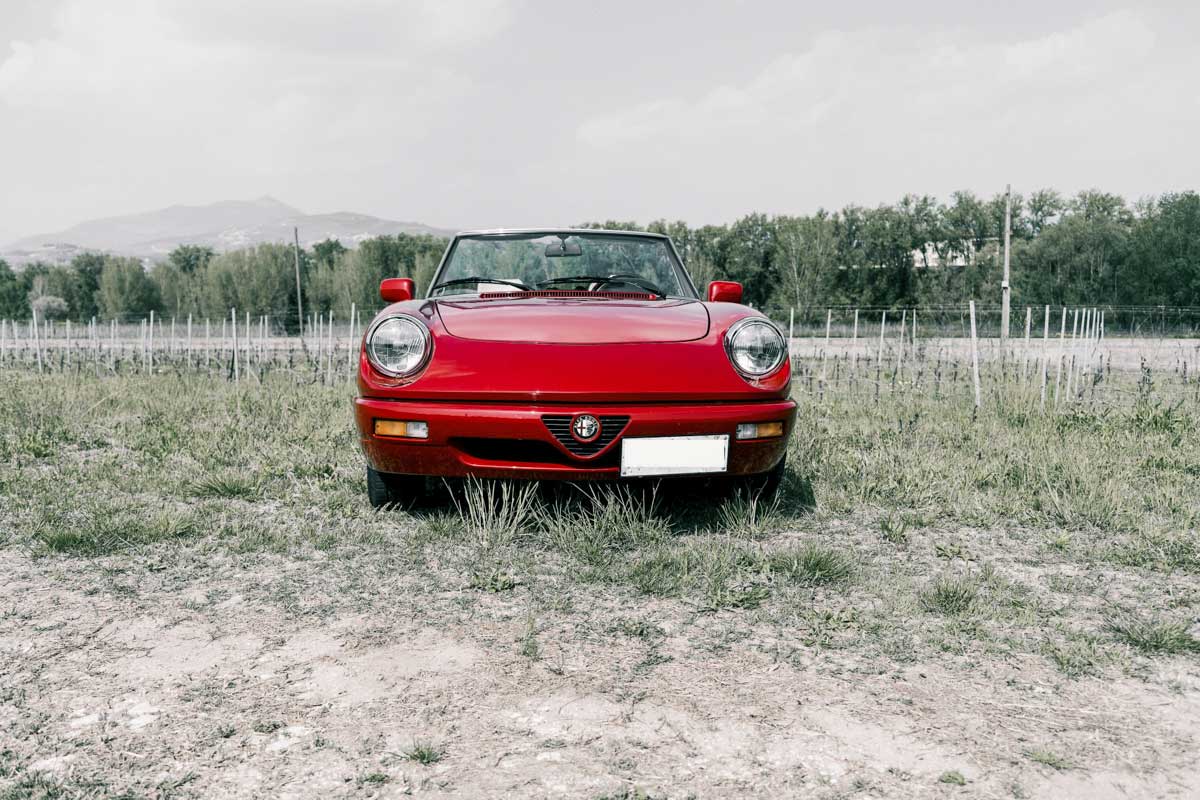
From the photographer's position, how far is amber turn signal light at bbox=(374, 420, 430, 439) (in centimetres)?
323

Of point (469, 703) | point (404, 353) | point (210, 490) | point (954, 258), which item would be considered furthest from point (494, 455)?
point (954, 258)

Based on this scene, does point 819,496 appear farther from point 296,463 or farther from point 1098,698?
point 296,463

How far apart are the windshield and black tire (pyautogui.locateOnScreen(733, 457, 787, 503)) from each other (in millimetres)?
1001

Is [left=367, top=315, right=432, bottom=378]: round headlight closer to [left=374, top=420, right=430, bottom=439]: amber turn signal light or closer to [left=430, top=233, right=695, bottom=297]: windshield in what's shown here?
[left=374, top=420, right=430, bottom=439]: amber turn signal light

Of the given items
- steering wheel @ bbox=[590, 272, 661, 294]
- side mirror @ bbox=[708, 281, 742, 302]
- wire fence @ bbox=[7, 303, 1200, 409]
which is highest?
steering wheel @ bbox=[590, 272, 661, 294]

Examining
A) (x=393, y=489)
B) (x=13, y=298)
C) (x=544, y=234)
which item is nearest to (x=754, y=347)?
(x=544, y=234)

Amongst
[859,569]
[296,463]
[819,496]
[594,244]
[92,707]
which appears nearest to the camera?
[92,707]

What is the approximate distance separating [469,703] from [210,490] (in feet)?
9.09

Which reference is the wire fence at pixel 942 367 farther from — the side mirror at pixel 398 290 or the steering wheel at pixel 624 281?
the side mirror at pixel 398 290

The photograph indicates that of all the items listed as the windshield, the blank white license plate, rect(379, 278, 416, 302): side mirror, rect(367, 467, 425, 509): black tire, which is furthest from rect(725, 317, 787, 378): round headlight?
rect(379, 278, 416, 302): side mirror

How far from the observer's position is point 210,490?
427cm

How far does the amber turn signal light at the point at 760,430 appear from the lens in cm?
329

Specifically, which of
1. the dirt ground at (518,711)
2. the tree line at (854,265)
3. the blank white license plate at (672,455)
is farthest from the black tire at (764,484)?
the tree line at (854,265)

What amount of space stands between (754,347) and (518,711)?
73.2 inches
